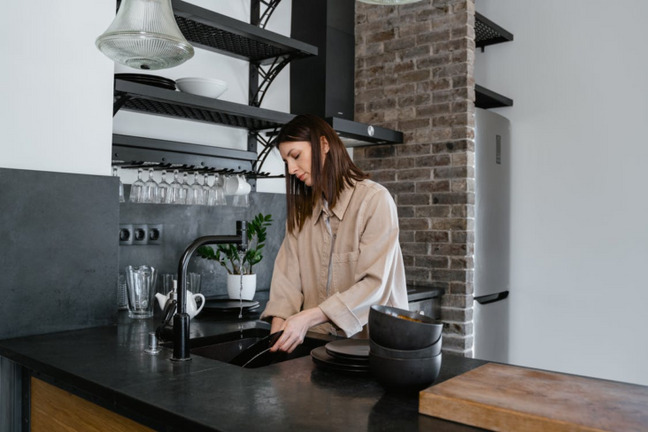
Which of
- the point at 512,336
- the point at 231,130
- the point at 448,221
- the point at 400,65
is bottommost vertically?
the point at 512,336

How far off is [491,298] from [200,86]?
2.12 m

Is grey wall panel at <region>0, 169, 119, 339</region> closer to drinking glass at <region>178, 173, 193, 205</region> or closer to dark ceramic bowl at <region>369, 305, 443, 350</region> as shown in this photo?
drinking glass at <region>178, 173, 193, 205</region>

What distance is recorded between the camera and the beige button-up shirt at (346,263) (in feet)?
5.65

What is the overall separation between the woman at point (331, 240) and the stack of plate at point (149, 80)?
521 millimetres

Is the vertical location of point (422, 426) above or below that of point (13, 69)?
below

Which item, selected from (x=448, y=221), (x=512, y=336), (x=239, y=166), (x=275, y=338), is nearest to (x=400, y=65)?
(x=448, y=221)

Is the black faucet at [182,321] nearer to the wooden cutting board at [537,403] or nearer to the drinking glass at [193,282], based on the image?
the wooden cutting board at [537,403]

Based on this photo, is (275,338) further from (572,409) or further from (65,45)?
(65,45)

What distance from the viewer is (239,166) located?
2.67 meters

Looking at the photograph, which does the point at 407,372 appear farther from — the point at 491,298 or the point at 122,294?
the point at 491,298

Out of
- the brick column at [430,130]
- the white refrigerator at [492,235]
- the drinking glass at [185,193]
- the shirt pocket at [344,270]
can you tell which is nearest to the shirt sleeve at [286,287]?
the shirt pocket at [344,270]

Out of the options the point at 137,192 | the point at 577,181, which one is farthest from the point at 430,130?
the point at 137,192

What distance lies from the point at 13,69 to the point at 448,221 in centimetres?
217

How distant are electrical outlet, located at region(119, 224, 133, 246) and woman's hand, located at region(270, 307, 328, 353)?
1.00 metres
